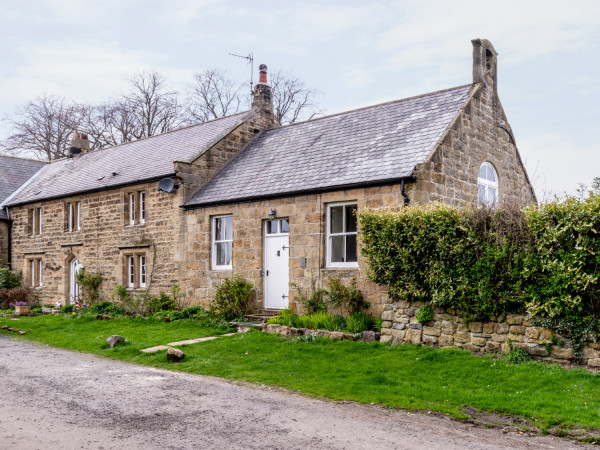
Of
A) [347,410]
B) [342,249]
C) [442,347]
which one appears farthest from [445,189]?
[347,410]

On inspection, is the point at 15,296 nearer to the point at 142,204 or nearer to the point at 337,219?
the point at 142,204

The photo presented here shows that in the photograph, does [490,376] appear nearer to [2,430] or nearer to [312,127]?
A: [2,430]

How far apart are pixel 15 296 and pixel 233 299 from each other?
11.5 m

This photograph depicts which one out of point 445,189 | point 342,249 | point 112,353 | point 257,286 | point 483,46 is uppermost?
point 483,46

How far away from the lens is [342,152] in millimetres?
16453

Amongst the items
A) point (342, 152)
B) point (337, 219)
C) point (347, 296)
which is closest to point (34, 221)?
point (342, 152)

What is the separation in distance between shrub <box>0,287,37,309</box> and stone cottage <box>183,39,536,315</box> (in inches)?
343

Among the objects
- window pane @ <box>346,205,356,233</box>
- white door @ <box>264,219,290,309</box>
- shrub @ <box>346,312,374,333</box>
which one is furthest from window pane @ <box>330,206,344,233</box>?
shrub @ <box>346,312,374,333</box>

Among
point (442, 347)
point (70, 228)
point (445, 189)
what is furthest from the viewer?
point (70, 228)

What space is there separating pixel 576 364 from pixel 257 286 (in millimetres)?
9183

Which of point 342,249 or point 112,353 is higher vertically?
point 342,249

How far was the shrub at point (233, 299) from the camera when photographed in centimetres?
1631

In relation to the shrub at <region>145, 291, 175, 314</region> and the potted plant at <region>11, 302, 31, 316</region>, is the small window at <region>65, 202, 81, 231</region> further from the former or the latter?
the shrub at <region>145, 291, 175, 314</region>

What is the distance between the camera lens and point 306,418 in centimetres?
749
